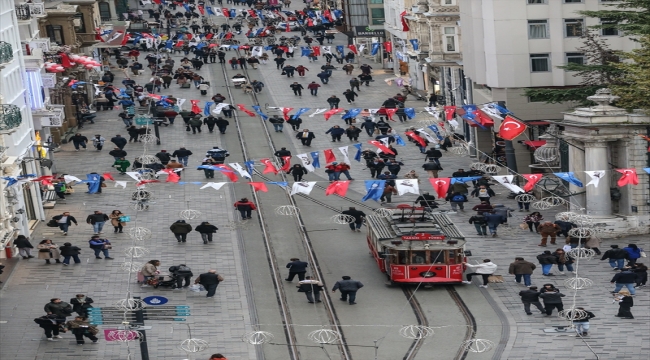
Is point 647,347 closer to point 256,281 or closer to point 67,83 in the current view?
point 256,281

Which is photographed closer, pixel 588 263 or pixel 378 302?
pixel 378 302

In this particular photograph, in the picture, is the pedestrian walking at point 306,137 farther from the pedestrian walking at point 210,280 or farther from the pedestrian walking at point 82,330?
the pedestrian walking at point 82,330

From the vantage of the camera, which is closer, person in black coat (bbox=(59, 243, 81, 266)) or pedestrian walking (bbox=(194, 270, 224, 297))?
pedestrian walking (bbox=(194, 270, 224, 297))

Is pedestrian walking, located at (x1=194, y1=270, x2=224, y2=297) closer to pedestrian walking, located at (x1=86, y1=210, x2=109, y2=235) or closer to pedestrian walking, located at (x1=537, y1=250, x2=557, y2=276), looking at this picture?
pedestrian walking, located at (x1=86, y1=210, x2=109, y2=235)

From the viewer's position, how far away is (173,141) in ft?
302

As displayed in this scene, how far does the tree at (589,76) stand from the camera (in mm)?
72062

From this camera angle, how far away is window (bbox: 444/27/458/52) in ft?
325

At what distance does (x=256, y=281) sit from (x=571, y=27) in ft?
85.3

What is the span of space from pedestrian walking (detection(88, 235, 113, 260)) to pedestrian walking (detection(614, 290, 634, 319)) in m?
21.1

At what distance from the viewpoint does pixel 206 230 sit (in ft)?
219

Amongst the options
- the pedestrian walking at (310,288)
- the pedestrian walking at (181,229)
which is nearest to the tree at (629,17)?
the pedestrian walking at (310,288)

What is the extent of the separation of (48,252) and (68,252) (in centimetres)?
118

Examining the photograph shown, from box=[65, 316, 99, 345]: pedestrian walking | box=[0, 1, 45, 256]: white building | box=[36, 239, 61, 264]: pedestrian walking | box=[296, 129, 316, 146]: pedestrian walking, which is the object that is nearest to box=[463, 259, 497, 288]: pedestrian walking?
box=[65, 316, 99, 345]: pedestrian walking

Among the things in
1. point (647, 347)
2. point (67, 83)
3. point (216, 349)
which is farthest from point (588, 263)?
point (67, 83)
